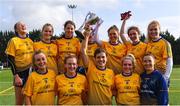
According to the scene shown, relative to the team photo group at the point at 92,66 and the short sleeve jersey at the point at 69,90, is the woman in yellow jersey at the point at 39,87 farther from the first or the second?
the short sleeve jersey at the point at 69,90

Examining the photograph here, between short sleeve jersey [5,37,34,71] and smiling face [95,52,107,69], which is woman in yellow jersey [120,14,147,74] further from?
short sleeve jersey [5,37,34,71]

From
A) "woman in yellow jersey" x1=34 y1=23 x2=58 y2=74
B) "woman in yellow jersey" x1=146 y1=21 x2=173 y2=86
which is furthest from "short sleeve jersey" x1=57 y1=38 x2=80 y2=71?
"woman in yellow jersey" x1=146 y1=21 x2=173 y2=86

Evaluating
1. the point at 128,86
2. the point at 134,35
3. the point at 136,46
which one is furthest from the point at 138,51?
the point at 128,86

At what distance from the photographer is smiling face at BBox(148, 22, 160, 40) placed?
6836 millimetres

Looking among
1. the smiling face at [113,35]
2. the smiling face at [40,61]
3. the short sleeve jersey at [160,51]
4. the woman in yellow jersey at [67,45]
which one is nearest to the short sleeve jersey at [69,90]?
the smiling face at [40,61]

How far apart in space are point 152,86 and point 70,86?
1.33 m

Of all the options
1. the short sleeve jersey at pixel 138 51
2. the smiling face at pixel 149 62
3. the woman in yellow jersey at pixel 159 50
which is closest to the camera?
the smiling face at pixel 149 62

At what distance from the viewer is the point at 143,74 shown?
654 cm

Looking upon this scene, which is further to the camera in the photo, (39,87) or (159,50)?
(159,50)

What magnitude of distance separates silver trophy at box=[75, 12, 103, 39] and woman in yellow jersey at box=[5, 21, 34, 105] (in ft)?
3.48

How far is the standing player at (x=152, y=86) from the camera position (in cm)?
631

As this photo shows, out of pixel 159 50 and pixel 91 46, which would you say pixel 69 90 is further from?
pixel 159 50

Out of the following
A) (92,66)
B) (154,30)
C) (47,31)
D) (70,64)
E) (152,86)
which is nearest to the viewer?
(70,64)

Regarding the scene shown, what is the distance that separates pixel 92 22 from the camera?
719 centimetres
